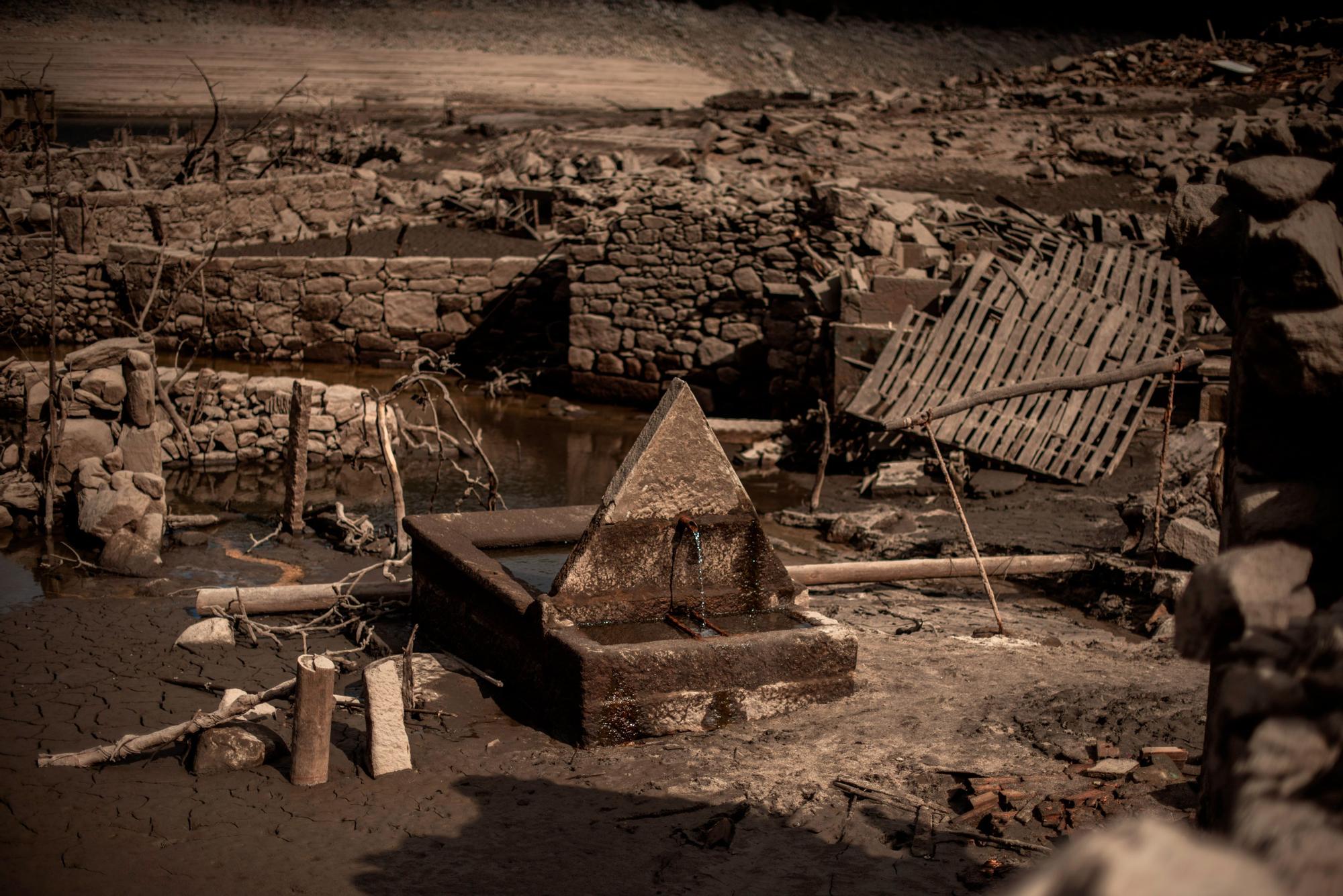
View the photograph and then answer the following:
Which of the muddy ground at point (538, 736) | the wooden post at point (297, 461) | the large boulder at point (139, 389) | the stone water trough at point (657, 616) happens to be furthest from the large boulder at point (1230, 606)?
the large boulder at point (139, 389)

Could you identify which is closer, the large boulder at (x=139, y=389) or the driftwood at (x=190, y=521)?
the large boulder at (x=139, y=389)

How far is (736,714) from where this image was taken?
5.98 metres

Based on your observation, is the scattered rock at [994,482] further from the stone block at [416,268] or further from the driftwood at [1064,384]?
the stone block at [416,268]

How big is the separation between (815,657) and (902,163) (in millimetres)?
18157

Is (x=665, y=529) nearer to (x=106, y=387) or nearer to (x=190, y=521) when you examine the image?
(x=190, y=521)

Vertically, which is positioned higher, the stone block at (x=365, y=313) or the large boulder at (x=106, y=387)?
the large boulder at (x=106, y=387)

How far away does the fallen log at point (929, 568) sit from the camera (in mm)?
8062

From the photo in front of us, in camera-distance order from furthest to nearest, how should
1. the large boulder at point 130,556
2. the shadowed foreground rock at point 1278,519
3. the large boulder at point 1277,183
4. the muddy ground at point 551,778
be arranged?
1. the large boulder at point 130,556
2. the muddy ground at point 551,778
3. the large boulder at point 1277,183
4. the shadowed foreground rock at point 1278,519

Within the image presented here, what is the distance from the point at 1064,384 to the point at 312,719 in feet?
15.5

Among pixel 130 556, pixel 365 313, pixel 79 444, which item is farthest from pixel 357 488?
pixel 365 313

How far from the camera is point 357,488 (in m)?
11.4

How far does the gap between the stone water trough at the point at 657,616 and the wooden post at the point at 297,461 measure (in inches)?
118

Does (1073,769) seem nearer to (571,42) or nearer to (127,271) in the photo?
(127,271)

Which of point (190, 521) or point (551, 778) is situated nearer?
point (551, 778)
